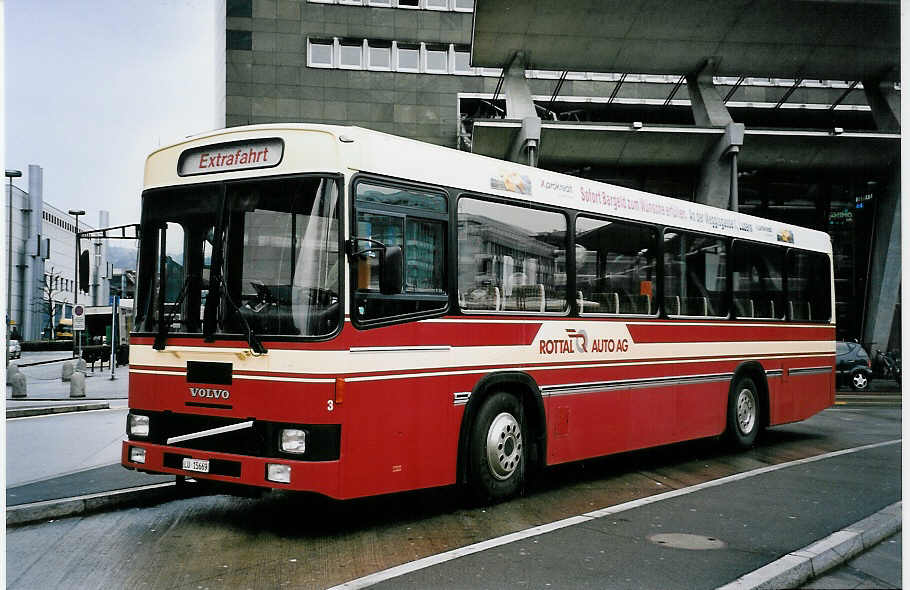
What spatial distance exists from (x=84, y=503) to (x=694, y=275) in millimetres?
7627

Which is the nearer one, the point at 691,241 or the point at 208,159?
the point at 208,159

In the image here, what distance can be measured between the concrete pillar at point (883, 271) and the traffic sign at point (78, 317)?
28.4 metres

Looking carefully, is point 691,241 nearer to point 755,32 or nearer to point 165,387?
point 165,387

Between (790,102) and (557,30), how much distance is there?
12.9m

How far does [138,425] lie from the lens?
7.64 metres

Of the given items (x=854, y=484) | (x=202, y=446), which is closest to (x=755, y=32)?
(x=854, y=484)

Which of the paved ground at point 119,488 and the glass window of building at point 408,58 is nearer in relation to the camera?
the paved ground at point 119,488

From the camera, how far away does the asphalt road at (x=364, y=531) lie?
5957 mm

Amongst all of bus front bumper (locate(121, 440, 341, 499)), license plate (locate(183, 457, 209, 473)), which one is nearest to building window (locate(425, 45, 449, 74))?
bus front bumper (locate(121, 440, 341, 499))

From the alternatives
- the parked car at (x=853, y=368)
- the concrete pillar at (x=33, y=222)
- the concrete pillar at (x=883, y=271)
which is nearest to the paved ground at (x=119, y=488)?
the concrete pillar at (x=33, y=222)

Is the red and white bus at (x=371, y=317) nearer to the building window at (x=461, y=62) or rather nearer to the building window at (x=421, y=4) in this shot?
the building window at (x=461, y=62)

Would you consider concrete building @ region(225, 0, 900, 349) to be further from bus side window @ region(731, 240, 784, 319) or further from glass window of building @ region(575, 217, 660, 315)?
glass window of building @ region(575, 217, 660, 315)

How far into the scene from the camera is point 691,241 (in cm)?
Result: 1151

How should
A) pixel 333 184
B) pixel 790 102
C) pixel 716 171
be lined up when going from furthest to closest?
pixel 790 102
pixel 716 171
pixel 333 184
